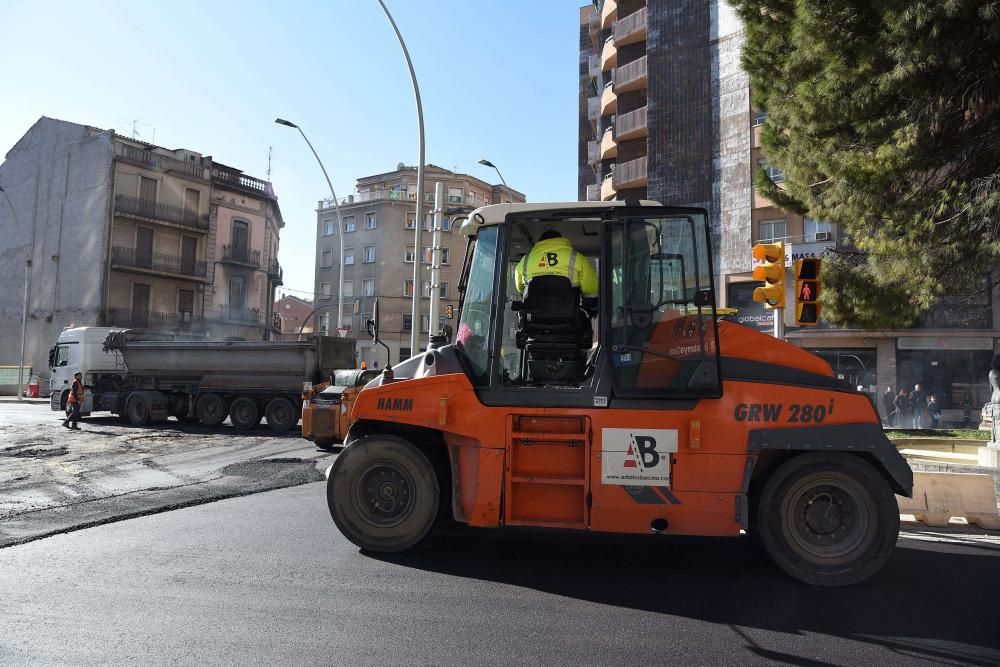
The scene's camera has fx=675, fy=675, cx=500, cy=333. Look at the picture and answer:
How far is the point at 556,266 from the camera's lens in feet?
17.5

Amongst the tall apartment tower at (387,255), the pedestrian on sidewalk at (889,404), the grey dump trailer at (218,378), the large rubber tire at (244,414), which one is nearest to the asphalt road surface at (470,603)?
the grey dump trailer at (218,378)

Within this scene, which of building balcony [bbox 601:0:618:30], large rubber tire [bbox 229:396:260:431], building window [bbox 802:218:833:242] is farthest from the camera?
building balcony [bbox 601:0:618:30]

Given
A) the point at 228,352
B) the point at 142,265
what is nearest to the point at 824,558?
the point at 228,352

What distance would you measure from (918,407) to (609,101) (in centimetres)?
2205

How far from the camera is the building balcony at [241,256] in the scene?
45.1 metres

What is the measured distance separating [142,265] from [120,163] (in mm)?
6115

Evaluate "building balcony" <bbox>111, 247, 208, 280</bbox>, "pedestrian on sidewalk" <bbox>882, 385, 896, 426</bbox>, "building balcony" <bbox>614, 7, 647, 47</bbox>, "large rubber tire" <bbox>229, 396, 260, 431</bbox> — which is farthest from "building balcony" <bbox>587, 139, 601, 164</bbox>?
"large rubber tire" <bbox>229, 396, 260, 431</bbox>

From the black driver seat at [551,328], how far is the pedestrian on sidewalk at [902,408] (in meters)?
24.0

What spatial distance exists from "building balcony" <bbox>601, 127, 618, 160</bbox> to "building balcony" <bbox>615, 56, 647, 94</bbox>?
7.40 ft

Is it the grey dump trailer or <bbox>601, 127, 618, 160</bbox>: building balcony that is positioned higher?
<bbox>601, 127, 618, 160</bbox>: building balcony

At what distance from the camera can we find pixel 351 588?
4566 mm

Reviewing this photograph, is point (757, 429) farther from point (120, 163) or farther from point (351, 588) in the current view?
point (120, 163)

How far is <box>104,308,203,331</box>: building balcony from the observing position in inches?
1560

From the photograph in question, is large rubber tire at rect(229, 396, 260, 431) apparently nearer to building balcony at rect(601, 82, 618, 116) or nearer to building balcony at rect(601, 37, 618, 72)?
building balcony at rect(601, 82, 618, 116)
